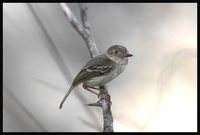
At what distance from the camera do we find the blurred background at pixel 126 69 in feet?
20.6

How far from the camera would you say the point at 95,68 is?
5.05m

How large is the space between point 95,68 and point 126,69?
1.73m

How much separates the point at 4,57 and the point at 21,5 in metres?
0.84

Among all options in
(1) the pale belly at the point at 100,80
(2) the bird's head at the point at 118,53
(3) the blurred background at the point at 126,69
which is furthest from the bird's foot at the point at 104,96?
(3) the blurred background at the point at 126,69

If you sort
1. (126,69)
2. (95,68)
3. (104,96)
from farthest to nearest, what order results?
(126,69)
(95,68)
(104,96)

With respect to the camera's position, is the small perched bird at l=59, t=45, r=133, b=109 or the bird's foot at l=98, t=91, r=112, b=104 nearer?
the bird's foot at l=98, t=91, r=112, b=104

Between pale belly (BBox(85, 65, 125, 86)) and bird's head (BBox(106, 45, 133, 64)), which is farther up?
bird's head (BBox(106, 45, 133, 64))

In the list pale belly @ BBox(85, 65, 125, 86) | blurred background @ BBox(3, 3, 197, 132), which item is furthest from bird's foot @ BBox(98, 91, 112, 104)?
blurred background @ BBox(3, 3, 197, 132)

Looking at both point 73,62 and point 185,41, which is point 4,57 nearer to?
point 73,62

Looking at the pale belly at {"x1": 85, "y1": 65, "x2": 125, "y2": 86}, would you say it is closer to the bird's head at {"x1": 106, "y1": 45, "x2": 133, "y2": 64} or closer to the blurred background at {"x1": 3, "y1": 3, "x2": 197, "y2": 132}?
the bird's head at {"x1": 106, "y1": 45, "x2": 133, "y2": 64}

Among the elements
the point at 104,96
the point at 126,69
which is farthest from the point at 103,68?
the point at 126,69

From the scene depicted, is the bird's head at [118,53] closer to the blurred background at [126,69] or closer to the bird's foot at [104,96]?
the bird's foot at [104,96]

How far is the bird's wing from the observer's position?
4.97m

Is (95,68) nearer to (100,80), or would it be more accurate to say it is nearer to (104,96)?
(100,80)
